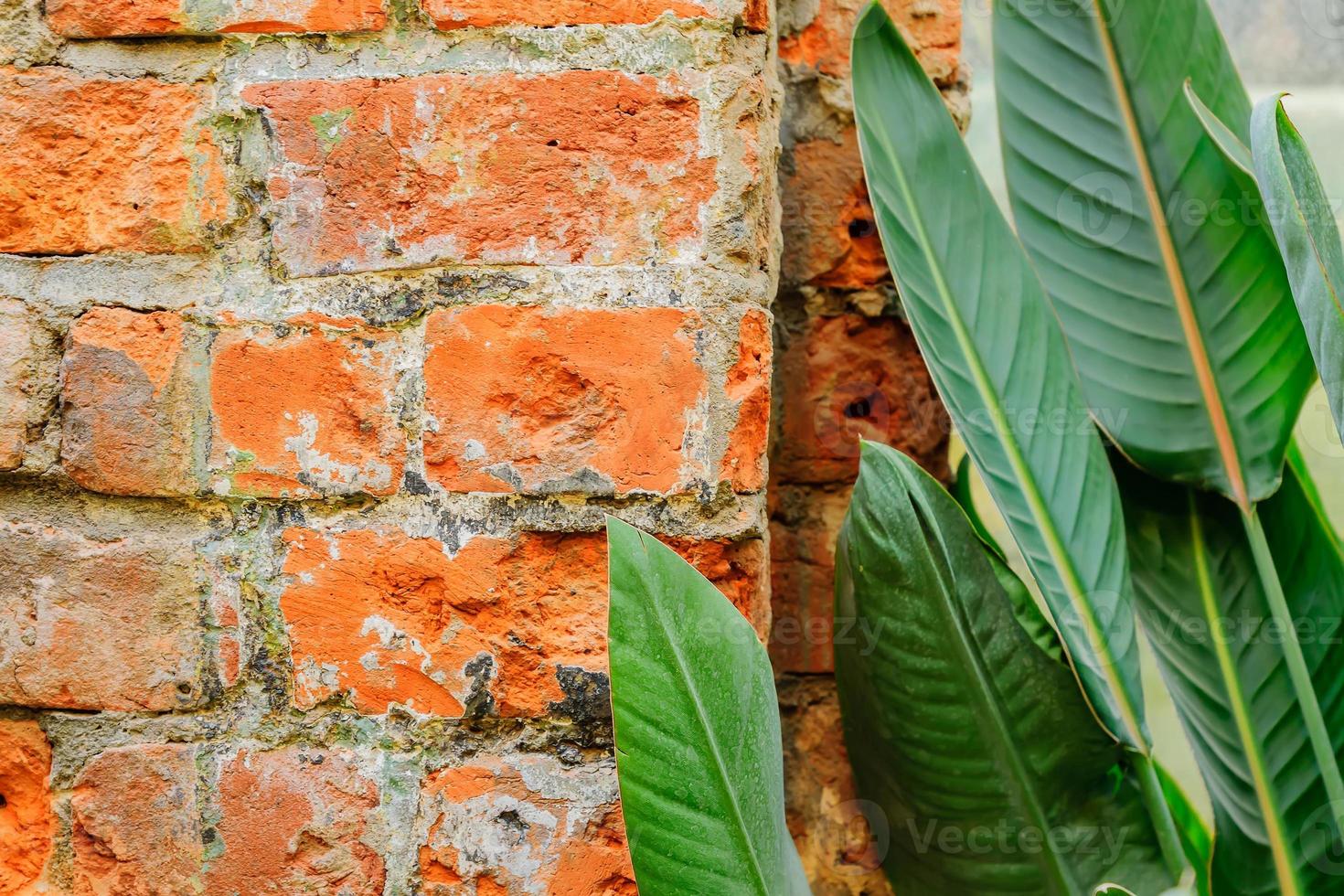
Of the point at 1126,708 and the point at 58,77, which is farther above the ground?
the point at 58,77

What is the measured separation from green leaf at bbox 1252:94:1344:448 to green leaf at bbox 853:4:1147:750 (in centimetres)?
12

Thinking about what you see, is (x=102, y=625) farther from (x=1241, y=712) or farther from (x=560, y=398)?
(x=1241, y=712)

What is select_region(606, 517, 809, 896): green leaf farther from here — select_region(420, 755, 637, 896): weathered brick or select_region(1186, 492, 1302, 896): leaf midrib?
select_region(1186, 492, 1302, 896): leaf midrib

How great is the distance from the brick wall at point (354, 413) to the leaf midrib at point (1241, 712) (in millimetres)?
281

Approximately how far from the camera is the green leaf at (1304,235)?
0.43 meters

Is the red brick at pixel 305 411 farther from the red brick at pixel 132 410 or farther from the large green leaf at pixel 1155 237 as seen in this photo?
the large green leaf at pixel 1155 237

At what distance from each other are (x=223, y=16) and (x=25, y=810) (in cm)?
43

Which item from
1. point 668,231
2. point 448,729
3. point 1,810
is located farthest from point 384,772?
point 668,231

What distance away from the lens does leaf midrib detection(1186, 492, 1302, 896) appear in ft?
1.74

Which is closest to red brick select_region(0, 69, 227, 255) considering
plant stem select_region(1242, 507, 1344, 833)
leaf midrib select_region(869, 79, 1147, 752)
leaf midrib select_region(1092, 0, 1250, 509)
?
leaf midrib select_region(869, 79, 1147, 752)

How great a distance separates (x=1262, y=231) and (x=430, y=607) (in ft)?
1.69

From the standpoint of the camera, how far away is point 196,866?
490mm

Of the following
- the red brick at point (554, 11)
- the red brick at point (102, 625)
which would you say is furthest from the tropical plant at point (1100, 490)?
the red brick at point (102, 625)

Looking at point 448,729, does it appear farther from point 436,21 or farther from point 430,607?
point 436,21
